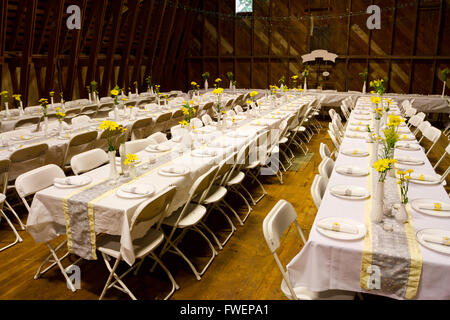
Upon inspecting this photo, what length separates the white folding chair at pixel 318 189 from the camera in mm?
2873

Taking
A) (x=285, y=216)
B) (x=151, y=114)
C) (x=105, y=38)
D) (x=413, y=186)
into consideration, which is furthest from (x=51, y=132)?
(x=105, y=38)

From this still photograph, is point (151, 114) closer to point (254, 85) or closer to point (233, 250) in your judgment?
point (233, 250)

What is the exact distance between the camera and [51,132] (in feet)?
17.9

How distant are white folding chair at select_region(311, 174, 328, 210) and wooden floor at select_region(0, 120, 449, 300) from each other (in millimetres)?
833

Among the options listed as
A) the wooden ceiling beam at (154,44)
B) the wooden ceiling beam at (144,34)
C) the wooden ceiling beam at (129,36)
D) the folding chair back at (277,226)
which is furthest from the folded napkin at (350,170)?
the wooden ceiling beam at (154,44)

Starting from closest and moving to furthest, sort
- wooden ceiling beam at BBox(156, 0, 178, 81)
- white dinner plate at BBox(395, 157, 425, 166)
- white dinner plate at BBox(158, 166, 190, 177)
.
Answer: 1. white dinner plate at BBox(158, 166, 190, 177)
2. white dinner plate at BBox(395, 157, 425, 166)
3. wooden ceiling beam at BBox(156, 0, 178, 81)

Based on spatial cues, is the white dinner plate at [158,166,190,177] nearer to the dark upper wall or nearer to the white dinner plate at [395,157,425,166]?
the white dinner plate at [395,157,425,166]

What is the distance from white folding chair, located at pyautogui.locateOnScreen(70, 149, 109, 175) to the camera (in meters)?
3.82

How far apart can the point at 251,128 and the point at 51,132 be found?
116 inches

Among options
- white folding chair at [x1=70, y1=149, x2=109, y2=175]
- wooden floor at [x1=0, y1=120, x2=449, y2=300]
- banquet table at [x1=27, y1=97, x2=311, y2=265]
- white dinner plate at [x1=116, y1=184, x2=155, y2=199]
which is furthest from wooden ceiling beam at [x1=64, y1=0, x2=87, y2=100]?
white dinner plate at [x1=116, y1=184, x2=155, y2=199]

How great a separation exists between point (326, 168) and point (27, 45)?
725 cm

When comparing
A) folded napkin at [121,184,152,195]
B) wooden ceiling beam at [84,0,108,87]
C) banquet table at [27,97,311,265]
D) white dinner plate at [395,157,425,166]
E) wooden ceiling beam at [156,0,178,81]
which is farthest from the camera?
wooden ceiling beam at [156,0,178,81]

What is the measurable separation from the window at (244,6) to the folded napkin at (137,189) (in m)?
11.4

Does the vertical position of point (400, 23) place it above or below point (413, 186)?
above
